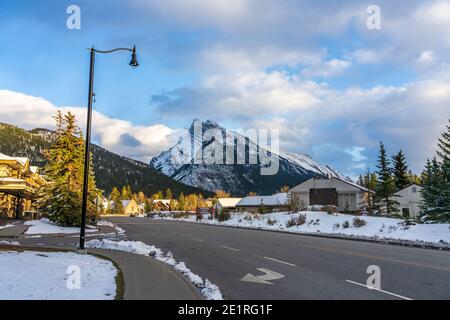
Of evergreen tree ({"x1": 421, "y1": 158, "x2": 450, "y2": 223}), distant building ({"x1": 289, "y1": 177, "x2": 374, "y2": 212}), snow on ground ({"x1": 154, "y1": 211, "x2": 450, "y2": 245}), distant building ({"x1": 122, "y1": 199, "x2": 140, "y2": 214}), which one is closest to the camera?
snow on ground ({"x1": 154, "y1": 211, "x2": 450, "y2": 245})

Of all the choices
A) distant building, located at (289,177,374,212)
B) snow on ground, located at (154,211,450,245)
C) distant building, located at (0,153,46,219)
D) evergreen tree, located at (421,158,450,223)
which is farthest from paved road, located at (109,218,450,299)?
distant building, located at (289,177,374,212)

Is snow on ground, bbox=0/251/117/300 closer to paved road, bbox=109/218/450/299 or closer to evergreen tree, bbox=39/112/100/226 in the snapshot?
paved road, bbox=109/218/450/299

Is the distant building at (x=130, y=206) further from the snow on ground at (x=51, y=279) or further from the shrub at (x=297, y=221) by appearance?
the snow on ground at (x=51, y=279)

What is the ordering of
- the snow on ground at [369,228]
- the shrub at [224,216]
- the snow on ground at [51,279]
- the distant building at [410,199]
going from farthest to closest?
the distant building at [410,199], the shrub at [224,216], the snow on ground at [369,228], the snow on ground at [51,279]

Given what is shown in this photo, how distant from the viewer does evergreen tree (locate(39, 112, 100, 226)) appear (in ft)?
114

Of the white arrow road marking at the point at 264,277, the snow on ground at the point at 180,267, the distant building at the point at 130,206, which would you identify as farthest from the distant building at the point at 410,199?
the distant building at the point at 130,206

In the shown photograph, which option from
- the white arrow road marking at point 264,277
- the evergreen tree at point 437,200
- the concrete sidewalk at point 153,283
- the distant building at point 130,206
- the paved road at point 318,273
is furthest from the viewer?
the distant building at point 130,206

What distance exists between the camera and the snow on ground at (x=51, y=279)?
290 inches

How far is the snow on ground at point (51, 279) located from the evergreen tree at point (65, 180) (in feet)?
78.5

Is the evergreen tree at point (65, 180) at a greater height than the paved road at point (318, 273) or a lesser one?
greater

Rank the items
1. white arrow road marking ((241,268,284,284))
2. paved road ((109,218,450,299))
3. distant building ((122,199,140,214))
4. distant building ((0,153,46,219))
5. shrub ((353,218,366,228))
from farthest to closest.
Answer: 1. distant building ((122,199,140,214))
2. distant building ((0,153,46,219))
3. shrub ((353,218,366,228))
4. white arrow road marking ((241,268,284,284))
5. paved road ((109,218,450,299))

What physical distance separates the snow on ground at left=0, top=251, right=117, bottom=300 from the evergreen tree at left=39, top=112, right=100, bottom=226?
23.9 meters
